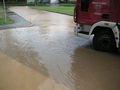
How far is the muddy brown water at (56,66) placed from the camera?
386cm

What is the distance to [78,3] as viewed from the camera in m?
6.16

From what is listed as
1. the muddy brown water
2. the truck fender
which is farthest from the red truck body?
the muddy brown water

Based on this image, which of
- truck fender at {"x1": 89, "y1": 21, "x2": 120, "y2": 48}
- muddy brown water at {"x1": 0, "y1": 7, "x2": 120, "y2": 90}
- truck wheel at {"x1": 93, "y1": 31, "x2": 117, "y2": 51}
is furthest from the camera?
truck wheel at {"x1": 93, "y1": 31, "x2": 117, "y2": 51}

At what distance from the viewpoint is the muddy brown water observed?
386 cm

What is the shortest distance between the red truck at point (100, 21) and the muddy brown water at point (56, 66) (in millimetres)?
422

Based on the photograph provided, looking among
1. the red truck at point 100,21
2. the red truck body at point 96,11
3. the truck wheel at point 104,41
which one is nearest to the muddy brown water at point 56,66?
the truck wheel at point 104,41

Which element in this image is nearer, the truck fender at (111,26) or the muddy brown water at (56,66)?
the muddy brown water at (56,66)

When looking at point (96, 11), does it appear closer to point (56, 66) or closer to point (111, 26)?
point (111, 26)

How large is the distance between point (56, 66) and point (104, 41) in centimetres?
208

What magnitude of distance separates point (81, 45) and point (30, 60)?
2.49m

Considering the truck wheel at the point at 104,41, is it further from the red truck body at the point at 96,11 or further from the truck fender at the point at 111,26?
the red truck body at the point at 96,11

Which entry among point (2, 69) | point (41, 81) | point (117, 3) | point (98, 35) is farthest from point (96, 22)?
point (2, 69)

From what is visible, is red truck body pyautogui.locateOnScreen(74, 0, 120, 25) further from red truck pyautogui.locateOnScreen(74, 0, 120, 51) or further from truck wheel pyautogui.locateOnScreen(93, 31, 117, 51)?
truck wheel pyautogui.locateOnScreen(93, 31, 117, 51)

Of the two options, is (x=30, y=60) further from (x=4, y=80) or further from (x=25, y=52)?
(x=4, y=80)
